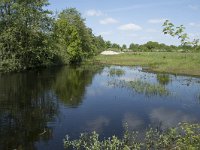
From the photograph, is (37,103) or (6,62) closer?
(37,103)

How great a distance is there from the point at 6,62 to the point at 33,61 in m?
9.82

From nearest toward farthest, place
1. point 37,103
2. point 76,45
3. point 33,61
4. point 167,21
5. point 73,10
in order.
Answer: point 167,21 < point 37,103 < point 33,61 < point 76,45 < point 73,10

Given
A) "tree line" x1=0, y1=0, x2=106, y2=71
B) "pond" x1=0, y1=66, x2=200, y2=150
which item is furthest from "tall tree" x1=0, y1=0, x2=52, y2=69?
"pond" x1=0, y1=66, x2=200, y2=150

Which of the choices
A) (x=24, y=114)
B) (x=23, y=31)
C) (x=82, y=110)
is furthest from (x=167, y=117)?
(x=23, y=31)

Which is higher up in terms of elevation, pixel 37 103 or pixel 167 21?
pixel 167 21

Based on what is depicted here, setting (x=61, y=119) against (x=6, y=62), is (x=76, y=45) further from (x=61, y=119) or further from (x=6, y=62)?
(x=61, y=119)

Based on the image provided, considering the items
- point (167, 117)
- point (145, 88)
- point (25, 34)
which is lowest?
point (167, 117)

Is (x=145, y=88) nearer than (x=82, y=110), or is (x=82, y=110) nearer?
(x=82, y=110)

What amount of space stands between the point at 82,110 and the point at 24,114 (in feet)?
16.5

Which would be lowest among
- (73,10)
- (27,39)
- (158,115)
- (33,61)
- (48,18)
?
(158,115)

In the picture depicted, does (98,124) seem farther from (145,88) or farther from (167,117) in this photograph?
(145,88)

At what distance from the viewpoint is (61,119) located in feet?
70.8

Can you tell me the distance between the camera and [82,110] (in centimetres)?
2480

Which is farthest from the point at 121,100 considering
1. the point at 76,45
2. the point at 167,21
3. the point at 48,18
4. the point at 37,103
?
the point at 76,45
